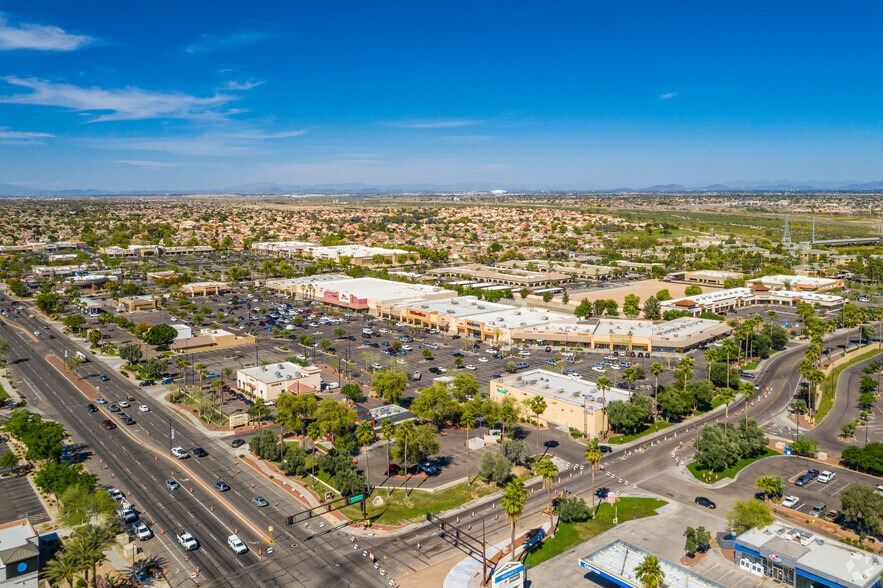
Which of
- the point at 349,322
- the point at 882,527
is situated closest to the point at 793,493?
the point at 882,527

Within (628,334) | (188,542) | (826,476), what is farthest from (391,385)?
(628,334)

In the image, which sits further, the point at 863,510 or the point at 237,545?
the point at 863,510

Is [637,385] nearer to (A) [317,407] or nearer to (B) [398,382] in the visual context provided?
(B) [398,382]

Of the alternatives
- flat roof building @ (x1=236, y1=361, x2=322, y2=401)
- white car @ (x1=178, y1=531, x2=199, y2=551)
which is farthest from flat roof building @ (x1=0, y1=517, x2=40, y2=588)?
flat roof building @ (x1=236, y1=361, x2=322, y2=401)

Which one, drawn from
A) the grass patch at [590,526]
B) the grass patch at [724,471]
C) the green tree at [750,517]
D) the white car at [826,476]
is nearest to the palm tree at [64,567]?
the grass patch at [590,526]

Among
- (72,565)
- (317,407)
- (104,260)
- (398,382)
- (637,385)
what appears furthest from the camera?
(104,260)

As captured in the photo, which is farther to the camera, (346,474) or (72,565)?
(346,474)

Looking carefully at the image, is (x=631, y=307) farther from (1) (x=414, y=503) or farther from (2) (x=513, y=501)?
(2) (x=513, y=501)

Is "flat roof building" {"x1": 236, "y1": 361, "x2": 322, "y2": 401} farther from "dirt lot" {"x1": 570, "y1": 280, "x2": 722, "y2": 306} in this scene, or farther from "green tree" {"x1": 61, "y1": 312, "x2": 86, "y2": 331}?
"dirt lot" {"x1": 570, "y1": 280, "x2": 722, "y2": 306}
